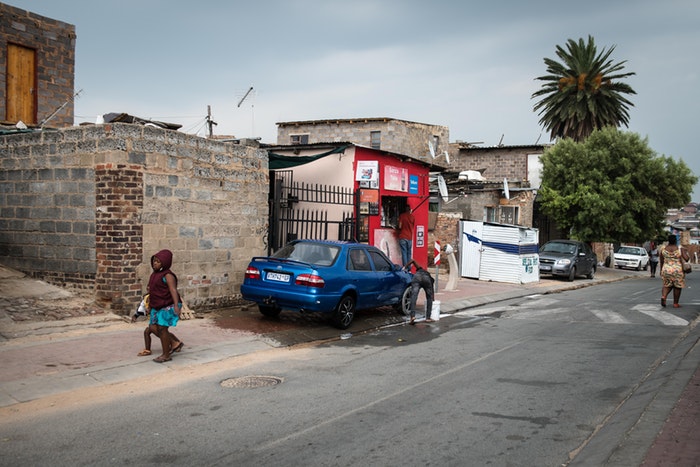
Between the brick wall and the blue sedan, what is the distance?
35.1 feet

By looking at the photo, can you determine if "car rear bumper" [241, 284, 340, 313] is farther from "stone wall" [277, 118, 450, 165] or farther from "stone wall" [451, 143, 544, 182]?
"stone wall" [277, 118, 450, 165]

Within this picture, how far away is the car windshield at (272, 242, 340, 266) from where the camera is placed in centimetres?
1135

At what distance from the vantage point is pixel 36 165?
1156cm

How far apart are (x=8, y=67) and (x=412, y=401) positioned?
16.3 metres

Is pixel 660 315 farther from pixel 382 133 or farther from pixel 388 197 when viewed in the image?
pixel 382 133

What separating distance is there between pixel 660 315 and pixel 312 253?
8.17m

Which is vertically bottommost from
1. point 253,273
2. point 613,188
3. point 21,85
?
point 253,273

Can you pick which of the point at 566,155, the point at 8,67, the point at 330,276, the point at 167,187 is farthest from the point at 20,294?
the point at 566,155

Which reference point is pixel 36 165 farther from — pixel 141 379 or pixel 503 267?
pixel 503 267

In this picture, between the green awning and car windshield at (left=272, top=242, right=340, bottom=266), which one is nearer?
car windshield at (left=272, top=242, right=340, bottom=266)

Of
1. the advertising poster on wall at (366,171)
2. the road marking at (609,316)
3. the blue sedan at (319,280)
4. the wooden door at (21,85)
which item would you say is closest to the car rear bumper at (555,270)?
the road marking at (609,316)

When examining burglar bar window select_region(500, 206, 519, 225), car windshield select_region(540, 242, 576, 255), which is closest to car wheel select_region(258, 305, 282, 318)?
car windshield select_region(540, 242, 576, 255)

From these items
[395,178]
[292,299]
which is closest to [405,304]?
[292,299]

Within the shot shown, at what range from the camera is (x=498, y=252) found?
22312 millimetres
